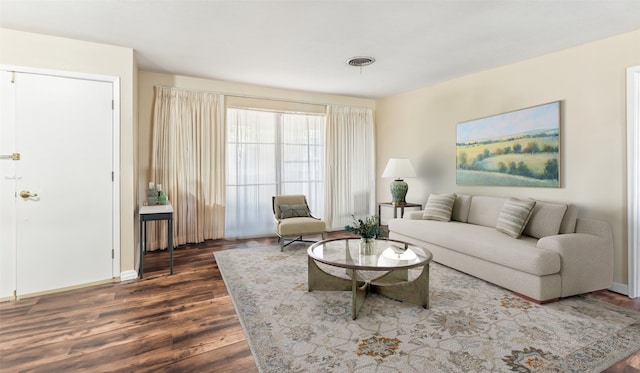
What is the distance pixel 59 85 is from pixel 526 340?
4611 mm

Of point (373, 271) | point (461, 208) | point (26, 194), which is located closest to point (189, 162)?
point (26, 194)

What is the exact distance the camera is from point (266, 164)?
5512mm

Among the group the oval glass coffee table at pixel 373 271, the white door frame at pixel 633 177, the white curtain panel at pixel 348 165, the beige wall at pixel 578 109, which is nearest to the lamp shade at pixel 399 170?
the beige wall at pixel 578 109

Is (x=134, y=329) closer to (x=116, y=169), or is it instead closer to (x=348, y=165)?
(x=116, y=169)

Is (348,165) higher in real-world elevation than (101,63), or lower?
lower

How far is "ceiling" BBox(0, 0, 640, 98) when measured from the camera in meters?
2.61

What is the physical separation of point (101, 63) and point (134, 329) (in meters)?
2.72

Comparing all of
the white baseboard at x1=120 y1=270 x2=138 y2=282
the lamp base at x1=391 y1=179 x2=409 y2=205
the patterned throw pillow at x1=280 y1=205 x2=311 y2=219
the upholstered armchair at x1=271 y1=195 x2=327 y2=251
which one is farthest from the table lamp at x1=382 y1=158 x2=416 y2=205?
the white baseboard at x1=120 y1=270 x2=138 y2=282

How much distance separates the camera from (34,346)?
2139 millimetres

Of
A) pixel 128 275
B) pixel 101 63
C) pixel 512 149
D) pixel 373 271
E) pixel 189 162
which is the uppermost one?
pixel 101 63

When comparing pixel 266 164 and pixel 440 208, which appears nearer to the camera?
pixel 440 208

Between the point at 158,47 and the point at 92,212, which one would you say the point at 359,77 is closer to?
the point at 158,47

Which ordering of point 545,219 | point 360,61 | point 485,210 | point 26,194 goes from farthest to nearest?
point 485,210
point 360,61
point 545,219
point 26,194

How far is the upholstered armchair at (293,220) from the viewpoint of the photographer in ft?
15.0
